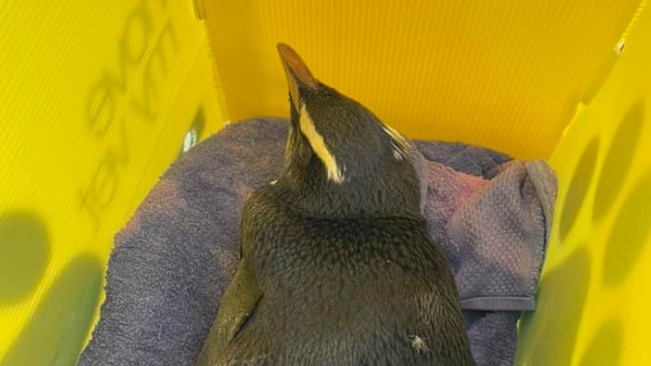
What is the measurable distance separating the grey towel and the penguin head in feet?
0.81

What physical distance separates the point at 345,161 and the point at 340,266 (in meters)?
0.12

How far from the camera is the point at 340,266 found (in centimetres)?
95

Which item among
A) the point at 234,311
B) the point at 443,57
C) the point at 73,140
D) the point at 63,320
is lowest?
the point at 63,320

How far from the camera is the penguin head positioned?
0.95 meters

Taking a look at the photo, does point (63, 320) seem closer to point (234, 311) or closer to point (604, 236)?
point (234, 311)

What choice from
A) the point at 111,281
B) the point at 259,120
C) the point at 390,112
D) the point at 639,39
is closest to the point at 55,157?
the point at 111,281

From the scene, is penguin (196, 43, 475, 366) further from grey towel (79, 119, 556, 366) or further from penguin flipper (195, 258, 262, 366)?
grey towel (79, 119, 556, 366)

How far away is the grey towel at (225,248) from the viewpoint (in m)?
1.15

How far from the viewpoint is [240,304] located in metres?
1.00

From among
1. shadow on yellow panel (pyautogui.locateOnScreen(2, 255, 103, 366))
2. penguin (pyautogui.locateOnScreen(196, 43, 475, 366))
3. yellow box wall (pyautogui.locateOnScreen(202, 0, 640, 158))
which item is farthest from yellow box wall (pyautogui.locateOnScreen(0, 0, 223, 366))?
penguin (pyautogui.locateOnScreen(196, 43, 475, 366))

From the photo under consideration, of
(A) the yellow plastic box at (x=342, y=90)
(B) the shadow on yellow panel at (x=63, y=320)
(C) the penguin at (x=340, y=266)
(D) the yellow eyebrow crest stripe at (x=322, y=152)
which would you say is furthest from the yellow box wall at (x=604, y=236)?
(B) the shadow on yellow panel at (x=63, y=320)

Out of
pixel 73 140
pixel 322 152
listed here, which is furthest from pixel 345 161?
pixel 73 140

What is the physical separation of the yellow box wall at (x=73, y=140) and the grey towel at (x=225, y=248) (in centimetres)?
4

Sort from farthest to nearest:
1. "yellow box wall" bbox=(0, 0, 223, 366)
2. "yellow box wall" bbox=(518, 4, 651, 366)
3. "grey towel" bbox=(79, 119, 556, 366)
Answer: "grey towel" bbox=(79, 119, 556, 366), "yellow box wall" bbox=(0, 0, 223, 366), "yellow box wall" bbox=(518, 4, 651, 366)
